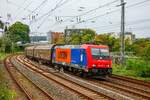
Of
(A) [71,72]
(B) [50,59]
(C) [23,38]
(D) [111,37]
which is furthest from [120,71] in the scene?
(C) [23,38]

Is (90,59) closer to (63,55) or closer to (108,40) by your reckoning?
(63,55)

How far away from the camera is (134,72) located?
31.6 m

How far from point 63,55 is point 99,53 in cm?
818

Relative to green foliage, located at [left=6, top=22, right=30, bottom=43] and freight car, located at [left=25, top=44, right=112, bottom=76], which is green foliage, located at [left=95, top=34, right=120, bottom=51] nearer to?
freight car, located at [left=25, top=44, right=112, bottom=76]

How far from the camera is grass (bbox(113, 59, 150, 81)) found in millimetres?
29391

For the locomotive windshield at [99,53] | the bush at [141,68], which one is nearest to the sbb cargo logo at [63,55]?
the locomotive windshield at [99,53]

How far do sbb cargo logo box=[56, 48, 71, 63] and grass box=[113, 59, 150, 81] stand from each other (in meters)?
4.39

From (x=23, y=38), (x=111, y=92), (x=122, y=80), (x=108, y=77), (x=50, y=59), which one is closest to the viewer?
(x=111, y=92)

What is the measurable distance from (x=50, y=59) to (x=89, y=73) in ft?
53.9

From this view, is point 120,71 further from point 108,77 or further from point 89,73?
point 89,73

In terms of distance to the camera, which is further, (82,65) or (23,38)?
(23,38)

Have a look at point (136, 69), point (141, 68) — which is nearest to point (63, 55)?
point (136, 69)

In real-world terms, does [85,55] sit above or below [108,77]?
above

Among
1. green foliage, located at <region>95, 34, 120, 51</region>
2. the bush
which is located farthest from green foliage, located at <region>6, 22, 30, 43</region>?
the bush
